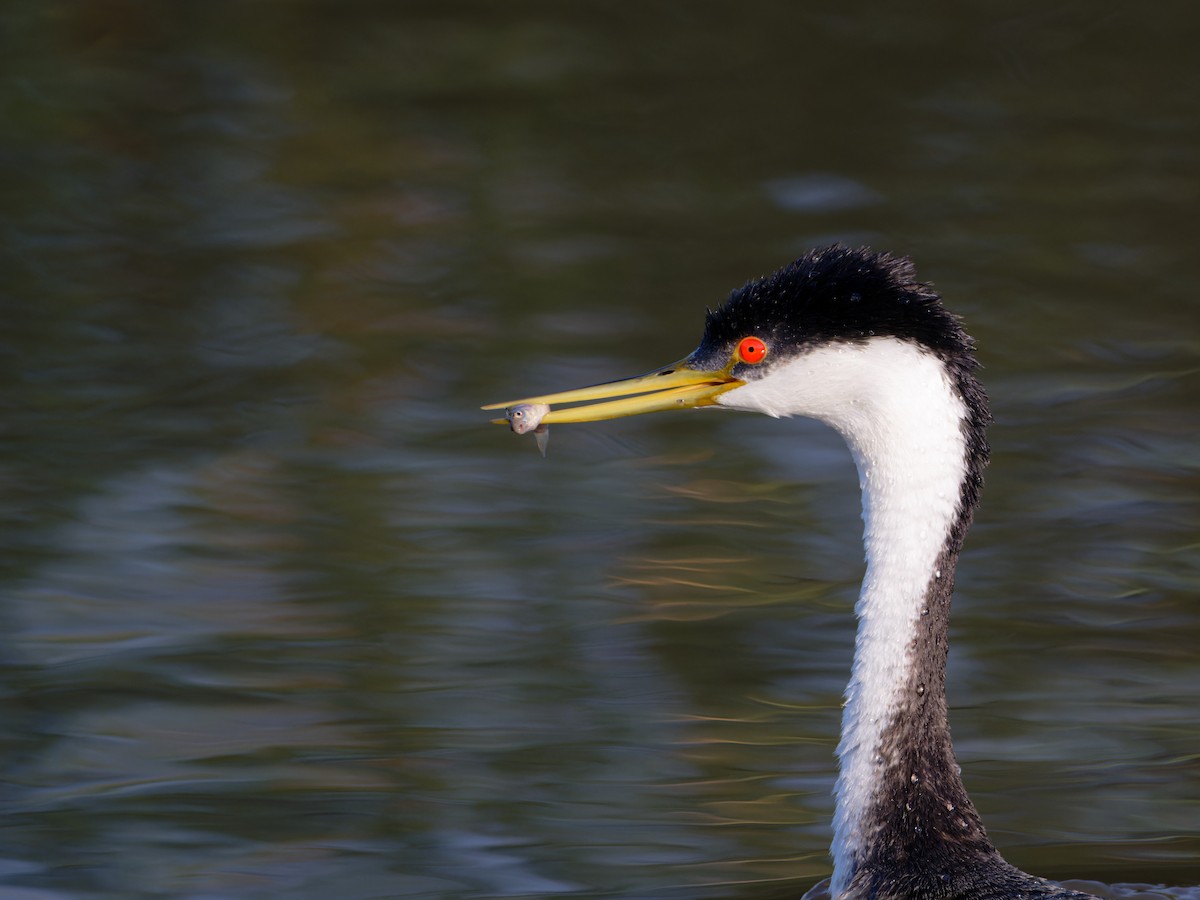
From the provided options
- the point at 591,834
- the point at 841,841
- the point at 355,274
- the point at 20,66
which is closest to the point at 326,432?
the point at 355,274

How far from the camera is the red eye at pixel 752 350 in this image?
496cm

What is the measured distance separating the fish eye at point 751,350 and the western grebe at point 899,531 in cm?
6

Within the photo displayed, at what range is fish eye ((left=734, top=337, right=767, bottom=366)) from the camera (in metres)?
4.96

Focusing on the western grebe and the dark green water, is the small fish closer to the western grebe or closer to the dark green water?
the western grebe

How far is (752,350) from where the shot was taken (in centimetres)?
498

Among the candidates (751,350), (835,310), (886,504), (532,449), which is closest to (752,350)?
(751,350)

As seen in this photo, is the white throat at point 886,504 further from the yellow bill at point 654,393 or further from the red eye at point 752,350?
the yellow bill at point 654,393

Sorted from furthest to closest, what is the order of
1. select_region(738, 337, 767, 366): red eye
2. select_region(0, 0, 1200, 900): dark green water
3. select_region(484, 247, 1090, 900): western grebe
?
select_region(0, 0, 1200, 900): dark green water → select_region(738, 337, 767, 366): red eye → select_region(484, 247, 1090, 900): western grebe

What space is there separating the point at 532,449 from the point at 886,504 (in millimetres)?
3253

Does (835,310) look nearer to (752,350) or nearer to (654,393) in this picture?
(752,350)

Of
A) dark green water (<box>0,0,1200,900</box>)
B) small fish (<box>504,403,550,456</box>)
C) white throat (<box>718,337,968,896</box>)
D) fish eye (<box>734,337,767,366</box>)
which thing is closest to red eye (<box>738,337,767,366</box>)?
fish eye (<box>734,337,767,366</box>)

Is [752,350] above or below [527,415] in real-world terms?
above

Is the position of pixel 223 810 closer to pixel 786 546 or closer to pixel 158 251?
pixel 786 546

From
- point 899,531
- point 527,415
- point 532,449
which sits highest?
point 532,449
